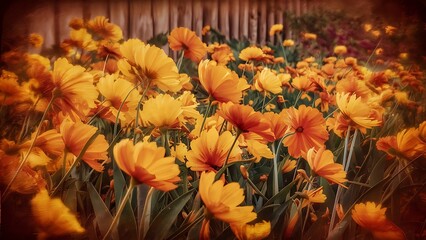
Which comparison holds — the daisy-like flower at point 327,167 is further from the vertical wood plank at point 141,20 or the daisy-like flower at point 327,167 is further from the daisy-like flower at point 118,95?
the vertical wood plank at point 141,20

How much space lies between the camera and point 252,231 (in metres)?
→ 0.45

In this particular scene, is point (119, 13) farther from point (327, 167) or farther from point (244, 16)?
point (327, 167)

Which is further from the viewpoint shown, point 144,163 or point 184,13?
point 184,13

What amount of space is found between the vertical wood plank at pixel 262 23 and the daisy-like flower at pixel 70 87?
391 mm

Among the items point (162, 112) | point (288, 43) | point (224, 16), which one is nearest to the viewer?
point (162, 112)

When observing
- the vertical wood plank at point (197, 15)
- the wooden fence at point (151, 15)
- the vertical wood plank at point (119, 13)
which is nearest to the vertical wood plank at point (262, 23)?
the wooden fence at point (151, 15)

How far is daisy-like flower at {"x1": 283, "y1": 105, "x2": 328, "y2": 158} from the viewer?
0.50 meters

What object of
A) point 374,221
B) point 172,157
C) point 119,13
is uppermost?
point 119,13

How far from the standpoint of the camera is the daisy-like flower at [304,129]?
0.50m

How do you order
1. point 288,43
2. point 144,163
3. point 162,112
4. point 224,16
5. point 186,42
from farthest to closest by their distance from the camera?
point 288,43 → point 224,16 → point 186,42 → point 162,112 → point 144,163

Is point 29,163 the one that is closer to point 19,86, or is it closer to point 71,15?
point 19,86

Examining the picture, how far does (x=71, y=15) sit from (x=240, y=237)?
0.42m

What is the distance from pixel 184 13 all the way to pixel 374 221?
0.45 m

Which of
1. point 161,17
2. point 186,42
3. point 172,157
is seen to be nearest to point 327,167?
point 172,157
